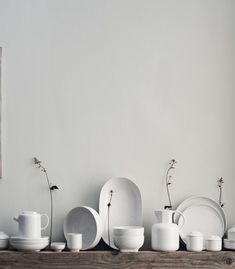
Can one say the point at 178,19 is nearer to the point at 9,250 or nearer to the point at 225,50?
the point at 225,50

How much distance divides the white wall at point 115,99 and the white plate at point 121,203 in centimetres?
6

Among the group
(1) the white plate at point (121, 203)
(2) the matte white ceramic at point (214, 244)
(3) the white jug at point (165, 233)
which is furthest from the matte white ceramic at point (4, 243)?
(2) the matte white ceramic at point (214, 244)

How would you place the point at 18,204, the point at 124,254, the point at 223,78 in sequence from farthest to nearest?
the point at 223,78
the point at 18,204
the point at 124,254

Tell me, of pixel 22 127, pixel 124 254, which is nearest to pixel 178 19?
pixel 22 127

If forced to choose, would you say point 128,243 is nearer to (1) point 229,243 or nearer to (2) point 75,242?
(2) point 75,242

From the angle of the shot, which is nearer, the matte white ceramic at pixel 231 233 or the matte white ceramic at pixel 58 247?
the matte white ceramic at pixel 58 247

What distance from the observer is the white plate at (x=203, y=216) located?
8.05ft

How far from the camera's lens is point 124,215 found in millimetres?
2428

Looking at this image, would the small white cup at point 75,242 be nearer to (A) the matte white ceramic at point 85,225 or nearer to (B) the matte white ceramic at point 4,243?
(A) the matte white ceramic at point 85,225

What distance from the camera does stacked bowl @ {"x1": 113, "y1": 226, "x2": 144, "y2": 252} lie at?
223 cm

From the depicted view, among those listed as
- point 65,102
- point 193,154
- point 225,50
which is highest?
point 225,50

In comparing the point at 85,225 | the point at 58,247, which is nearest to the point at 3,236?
the point at 58,247

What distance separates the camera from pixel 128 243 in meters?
2.23

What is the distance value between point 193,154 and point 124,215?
46 centimetres
